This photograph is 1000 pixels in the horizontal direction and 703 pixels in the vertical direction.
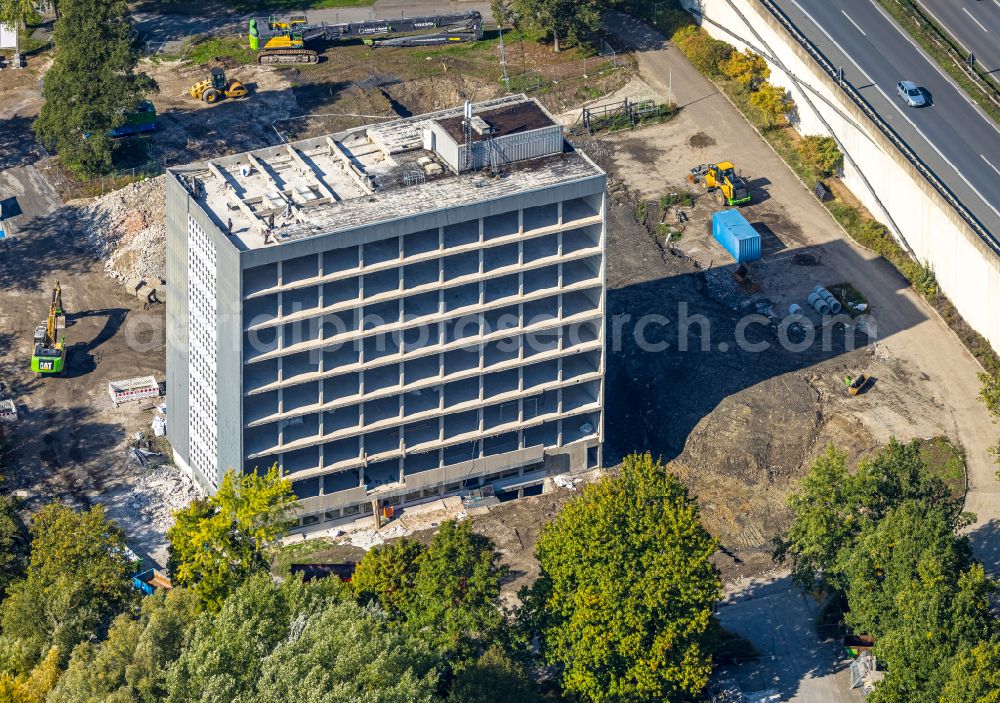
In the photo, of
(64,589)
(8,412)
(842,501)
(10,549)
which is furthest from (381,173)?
(842,501)

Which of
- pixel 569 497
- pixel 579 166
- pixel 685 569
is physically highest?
pixel 579 166

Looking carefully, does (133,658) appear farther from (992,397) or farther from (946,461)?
(992,397)

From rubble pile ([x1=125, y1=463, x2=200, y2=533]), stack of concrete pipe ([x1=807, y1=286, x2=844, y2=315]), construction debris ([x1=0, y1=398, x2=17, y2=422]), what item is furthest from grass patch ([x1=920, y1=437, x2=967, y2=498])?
construction debris ([x1=0, y1=398, x2=17, y2=422])

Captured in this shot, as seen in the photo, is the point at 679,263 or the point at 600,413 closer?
the point at 600,413

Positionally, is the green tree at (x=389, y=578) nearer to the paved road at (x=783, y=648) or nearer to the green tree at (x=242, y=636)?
the green tree at (x=242, y=636)

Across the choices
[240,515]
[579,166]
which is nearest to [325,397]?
[240,515]

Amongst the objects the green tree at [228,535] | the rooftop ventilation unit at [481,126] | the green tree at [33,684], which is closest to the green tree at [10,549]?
the green tree at [228,535]

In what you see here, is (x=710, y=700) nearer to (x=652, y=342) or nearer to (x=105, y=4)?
(x=652, y=342)
